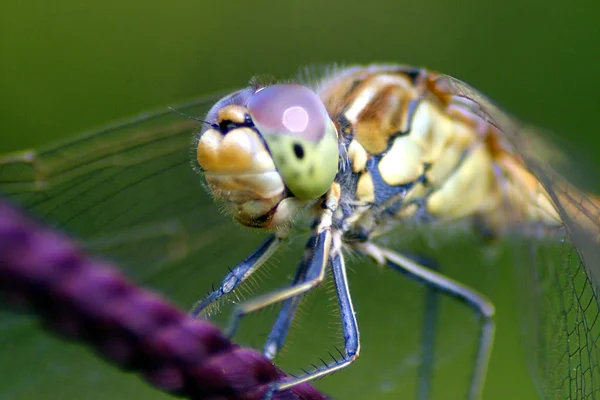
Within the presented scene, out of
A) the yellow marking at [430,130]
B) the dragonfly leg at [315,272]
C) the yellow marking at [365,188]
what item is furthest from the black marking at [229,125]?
the yellow marking at [430,130]

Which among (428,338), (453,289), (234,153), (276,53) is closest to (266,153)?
(234,153)

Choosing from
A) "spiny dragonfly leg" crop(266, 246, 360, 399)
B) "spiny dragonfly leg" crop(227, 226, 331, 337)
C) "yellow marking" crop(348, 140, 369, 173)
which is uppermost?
"yellow marking" crop(348, 140, 369, 173)

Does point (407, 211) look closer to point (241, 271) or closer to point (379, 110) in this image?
point (379, 110)

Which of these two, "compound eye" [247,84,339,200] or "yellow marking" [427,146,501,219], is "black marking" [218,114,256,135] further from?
"yellow marking" [427,146,501,219]

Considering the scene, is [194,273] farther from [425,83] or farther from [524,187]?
[524,187]

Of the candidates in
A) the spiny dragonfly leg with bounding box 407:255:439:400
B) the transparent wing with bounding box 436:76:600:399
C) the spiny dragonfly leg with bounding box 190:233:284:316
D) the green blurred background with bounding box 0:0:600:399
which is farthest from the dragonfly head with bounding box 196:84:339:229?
the green blurred background with bounding box 0:0:600:399

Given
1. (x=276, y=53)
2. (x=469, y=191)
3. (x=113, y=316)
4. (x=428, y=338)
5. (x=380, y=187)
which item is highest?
(x=113, y=316)

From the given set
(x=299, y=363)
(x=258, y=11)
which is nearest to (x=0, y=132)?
(x=258, y=11)
